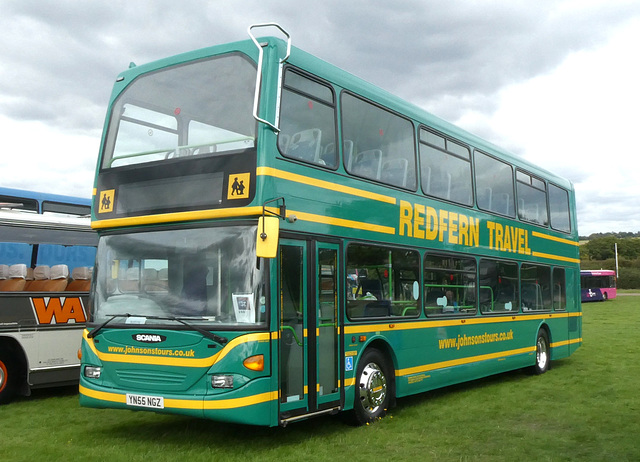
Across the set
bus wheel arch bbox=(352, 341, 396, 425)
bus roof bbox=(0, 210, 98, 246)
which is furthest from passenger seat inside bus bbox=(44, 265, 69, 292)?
bus wheel arch bbox=(352, 341, 396, 425)

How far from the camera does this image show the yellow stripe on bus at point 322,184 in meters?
7.57

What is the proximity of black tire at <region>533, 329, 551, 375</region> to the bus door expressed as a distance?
7894 millimetres

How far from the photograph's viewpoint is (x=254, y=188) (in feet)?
24.4

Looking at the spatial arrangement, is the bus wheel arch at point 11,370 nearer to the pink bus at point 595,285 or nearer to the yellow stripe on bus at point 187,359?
the yellow stripe on bus at point 187,359

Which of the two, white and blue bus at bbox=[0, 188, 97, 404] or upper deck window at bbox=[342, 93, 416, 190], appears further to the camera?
white and blue bus at bbox=[0, 188, 97, 404]

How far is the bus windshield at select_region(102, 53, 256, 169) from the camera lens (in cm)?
783

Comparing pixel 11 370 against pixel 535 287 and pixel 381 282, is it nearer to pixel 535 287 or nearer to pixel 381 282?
pixel 381 282

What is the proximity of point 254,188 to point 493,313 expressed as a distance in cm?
696

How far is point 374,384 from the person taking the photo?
30.4 ft

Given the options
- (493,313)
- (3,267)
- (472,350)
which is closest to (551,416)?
(472,350)

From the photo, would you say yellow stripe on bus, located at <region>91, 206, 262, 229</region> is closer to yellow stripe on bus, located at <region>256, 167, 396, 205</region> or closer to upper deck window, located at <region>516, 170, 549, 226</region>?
yellow stripe on bus, located at <region>256, 167, 396, 205</region>

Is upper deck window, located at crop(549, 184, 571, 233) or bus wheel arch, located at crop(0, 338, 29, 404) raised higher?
upper deck window, located at crop(549, 184, 571, 233)

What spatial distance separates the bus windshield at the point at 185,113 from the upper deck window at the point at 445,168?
3.78 meters

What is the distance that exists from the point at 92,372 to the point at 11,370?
353 cm
